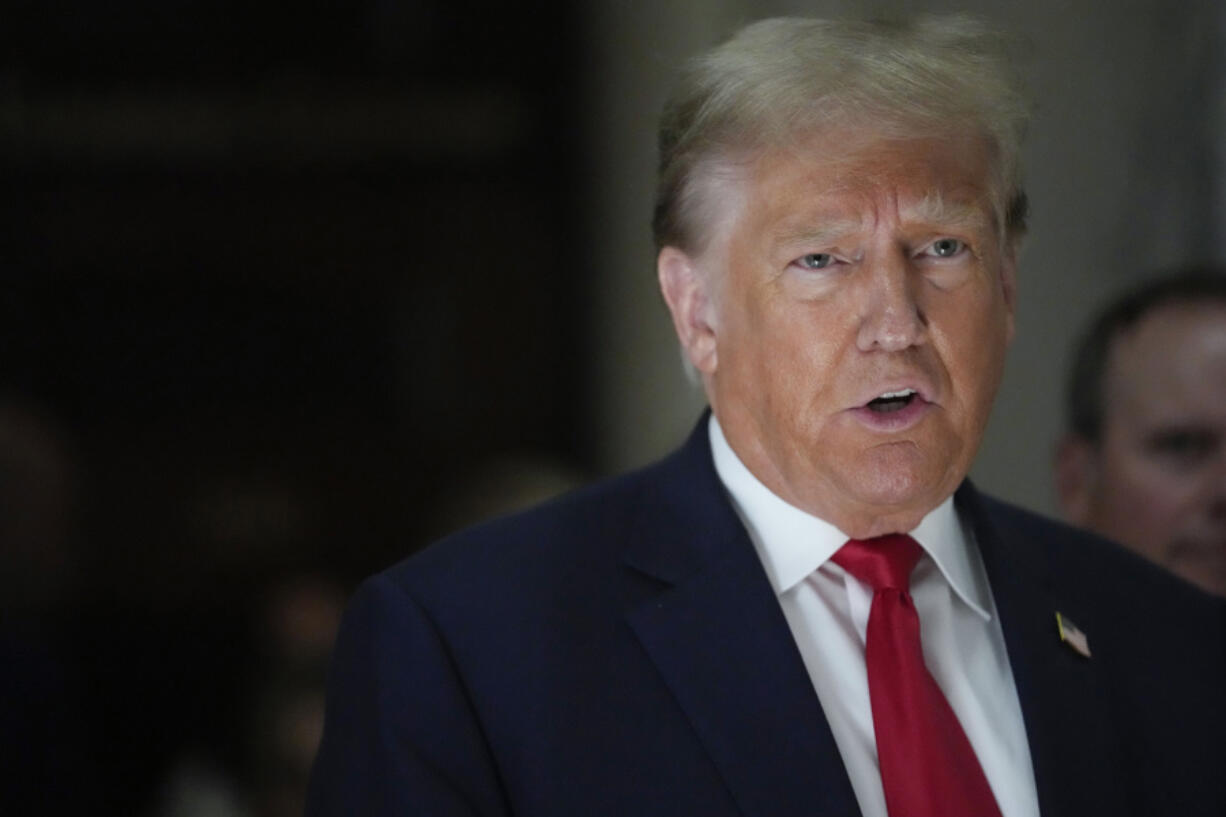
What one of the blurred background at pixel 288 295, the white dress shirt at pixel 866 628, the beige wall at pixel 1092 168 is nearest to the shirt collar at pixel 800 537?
the white dress shirt at pixel 866 628

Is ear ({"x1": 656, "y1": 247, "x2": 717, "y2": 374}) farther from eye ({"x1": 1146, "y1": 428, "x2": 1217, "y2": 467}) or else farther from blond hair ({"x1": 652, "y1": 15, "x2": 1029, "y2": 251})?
eye ({"x1": 1146, "y1": 428, "x2": 1217, "y2": 467})

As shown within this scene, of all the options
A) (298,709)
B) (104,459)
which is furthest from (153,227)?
(298,709)

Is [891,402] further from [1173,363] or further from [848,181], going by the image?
[1173,363]

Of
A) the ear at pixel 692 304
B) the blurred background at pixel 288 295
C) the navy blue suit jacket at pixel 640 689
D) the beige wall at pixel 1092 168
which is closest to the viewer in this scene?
the navy blue suit jacket at pixel 640 689

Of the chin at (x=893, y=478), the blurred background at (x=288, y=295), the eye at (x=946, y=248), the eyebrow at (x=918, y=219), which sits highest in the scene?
the eyebrow at (x=918, y=219)

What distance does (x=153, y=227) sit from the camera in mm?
5461

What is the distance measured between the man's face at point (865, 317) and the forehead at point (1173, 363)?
1.16 metres

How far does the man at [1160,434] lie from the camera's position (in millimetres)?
3234

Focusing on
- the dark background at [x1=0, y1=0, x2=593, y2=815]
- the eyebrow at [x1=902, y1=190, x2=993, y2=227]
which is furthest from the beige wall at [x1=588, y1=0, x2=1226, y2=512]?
the eyebrow at [x1=902, y1=190, x2=993, y2=227]

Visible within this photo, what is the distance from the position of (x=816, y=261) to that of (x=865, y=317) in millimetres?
90

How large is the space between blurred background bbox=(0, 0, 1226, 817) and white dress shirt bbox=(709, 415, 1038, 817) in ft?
9.20

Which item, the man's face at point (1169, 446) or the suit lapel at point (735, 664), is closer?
the suit lapel at point (735, 664)

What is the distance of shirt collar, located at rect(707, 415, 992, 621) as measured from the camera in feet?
7.28

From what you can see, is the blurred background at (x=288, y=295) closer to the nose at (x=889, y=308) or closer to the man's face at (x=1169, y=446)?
the man's face at (x=1169, y=446)
